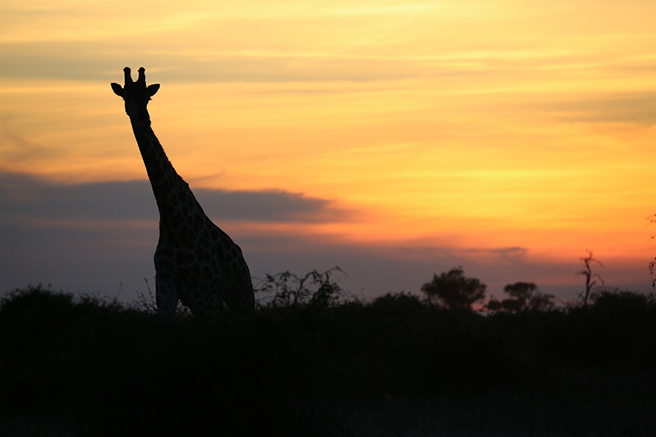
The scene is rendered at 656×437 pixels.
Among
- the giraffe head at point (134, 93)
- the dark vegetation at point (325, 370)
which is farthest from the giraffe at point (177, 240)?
the dark vegetation at point (325, 370)

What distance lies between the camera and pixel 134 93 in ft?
41.2

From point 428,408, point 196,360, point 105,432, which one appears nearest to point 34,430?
point 105,432

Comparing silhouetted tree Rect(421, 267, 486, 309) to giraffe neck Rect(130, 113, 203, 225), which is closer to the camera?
giraffe neck Rect(130, 113, 203, 225)

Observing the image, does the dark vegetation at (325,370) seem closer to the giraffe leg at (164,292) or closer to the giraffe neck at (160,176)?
the giraffe leg at (164,292)

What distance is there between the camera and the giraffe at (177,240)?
40.8ft

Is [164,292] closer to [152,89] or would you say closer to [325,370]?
[152,89]

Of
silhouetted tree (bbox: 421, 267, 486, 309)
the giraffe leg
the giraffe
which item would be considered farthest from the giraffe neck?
silhouetted tree (bbox: 421, 267, 486, 309)

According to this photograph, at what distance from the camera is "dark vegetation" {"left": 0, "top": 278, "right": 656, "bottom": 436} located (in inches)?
309

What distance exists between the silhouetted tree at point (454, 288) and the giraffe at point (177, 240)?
41970 millimetres

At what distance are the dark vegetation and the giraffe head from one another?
304 centimetres

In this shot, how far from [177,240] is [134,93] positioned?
2.25 meters

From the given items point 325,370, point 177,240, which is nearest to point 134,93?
point 177,240

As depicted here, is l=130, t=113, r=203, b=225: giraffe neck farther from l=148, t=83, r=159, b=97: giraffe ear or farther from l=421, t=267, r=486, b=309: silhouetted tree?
l=421, t=267, r=486, b=309: silhouetted tree

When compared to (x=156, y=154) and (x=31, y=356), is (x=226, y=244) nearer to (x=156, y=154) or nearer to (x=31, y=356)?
(x=156, y=154)
